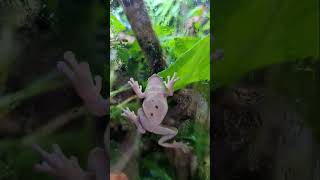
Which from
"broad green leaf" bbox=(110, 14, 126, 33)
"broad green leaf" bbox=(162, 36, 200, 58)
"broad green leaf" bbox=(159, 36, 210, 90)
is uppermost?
"broad green leaf" bbox=(110, 14, 126, 33)

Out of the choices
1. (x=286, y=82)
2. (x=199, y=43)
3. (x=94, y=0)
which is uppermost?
(x=94, y=0)

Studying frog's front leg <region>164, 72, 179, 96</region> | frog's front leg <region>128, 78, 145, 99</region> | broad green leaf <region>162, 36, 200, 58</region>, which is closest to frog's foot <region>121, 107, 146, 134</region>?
frog's front leg <region>128, 78, 145, 99</region>

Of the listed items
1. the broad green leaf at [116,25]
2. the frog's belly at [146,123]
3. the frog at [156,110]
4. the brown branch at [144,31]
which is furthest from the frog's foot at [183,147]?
the broad green leaf at [116,25]

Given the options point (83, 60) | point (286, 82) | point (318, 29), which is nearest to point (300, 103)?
point (286, 82)

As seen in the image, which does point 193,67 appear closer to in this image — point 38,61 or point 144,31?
point 144,31

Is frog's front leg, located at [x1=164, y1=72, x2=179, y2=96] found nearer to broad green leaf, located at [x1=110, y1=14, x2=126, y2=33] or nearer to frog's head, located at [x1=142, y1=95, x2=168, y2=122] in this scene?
frog's head, located at [x1=142, y1=95, x2=168, y2=122]

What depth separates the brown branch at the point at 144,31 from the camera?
2.18 meters

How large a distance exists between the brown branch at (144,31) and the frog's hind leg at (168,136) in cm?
31

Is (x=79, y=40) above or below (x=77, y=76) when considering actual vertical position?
above

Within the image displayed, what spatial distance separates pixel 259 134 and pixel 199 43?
59cm

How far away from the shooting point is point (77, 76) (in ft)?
7.28

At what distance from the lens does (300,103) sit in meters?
2.19

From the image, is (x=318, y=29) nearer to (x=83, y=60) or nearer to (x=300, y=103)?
(x=300, y=103)

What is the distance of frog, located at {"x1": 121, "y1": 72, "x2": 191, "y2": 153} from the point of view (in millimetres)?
2172
